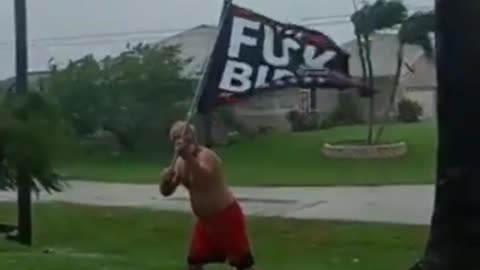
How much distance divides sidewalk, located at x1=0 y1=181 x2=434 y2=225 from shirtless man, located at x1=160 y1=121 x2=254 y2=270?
8.36 m

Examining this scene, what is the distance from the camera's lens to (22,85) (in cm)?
1341

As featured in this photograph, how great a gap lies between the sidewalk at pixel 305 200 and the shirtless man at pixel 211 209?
836cm

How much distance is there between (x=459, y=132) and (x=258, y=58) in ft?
13.9

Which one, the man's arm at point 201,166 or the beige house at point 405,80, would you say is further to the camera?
the beige house at point 405,80

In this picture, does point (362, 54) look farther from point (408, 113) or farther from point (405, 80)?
point (405, 80)

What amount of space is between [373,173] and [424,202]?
27.4 ft

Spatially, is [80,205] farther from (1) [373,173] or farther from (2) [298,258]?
(1) [373,173]

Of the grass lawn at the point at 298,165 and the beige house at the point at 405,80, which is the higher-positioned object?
the beige house at the point at 405,80

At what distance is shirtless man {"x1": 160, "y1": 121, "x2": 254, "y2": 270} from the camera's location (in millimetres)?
7535

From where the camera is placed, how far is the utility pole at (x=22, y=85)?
13.2 metres

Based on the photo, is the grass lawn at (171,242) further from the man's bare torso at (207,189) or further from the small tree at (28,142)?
the man's bare torso at (207,189)

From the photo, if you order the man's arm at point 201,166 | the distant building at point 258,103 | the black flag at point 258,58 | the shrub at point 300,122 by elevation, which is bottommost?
the shrub at point 300,122

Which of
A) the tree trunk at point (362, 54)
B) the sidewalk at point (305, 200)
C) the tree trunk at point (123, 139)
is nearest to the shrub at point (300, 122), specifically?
the tree trunk at point (362, 54)

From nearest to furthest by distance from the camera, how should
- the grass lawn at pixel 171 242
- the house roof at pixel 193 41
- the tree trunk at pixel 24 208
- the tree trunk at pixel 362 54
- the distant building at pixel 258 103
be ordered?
1. the grass lawn at pixel 171 242
2. the tree trunk at pixel 24 208
3. the tree trunk at pixel 362 54
4. the distant building at pixel 258 103
5. the house roof at pixel 193 41
